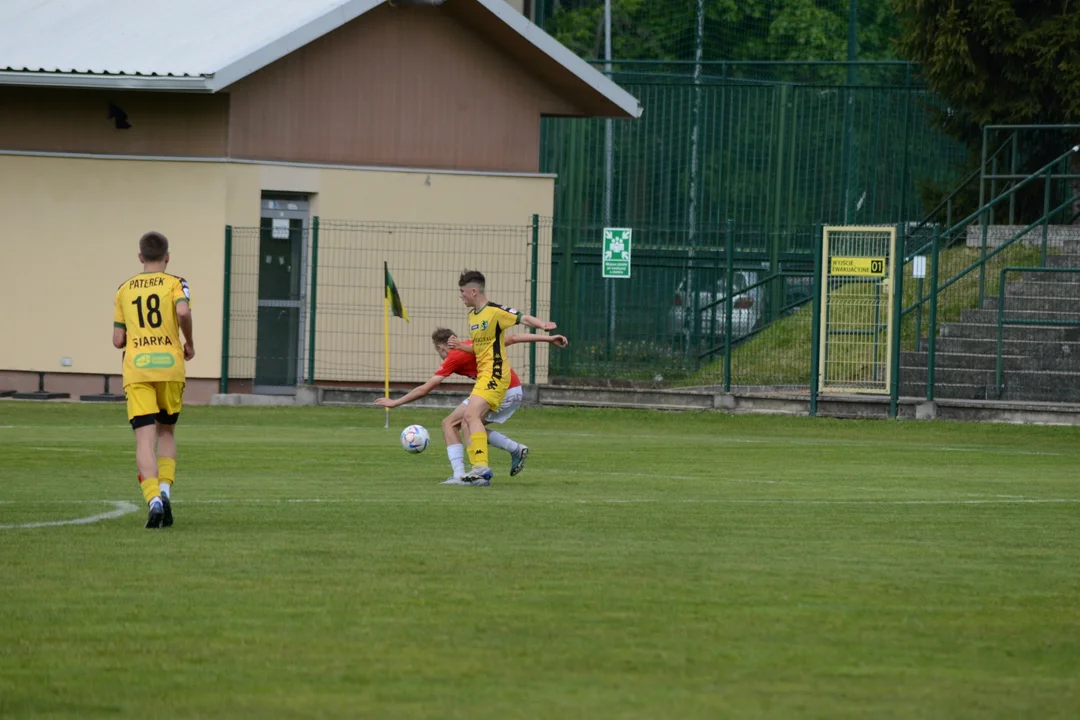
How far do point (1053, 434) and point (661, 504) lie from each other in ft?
35.4

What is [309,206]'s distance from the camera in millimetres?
27406

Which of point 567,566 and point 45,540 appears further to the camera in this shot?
point 45,540

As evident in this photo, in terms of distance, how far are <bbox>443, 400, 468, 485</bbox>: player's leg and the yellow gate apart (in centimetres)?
1127

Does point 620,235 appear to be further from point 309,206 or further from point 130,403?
point 130,403

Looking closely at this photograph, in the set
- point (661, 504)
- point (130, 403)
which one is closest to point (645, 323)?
point (661, 504)

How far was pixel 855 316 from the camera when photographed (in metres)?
25.3

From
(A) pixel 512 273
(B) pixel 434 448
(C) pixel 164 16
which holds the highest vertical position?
(C) pixel 164 16

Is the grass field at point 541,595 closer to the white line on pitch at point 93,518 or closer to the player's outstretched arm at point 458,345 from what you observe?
the white line on pitch at point 93,518

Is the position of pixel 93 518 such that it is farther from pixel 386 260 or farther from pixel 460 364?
pixel 386 260

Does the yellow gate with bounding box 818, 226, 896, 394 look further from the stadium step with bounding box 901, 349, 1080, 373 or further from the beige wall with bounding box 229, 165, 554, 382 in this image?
the beige wall with bounding box 229, 165, 554, 382

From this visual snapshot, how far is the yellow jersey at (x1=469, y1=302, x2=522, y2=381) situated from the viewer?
14.3m

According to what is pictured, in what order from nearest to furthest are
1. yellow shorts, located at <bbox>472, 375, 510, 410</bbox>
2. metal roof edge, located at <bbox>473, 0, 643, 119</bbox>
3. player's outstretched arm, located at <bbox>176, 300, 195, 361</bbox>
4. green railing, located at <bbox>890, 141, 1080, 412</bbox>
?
player's outstretched arm, located at <bbox>176, 300, 195, 361</bbox>, yellow shorts, located at <bbox>472, 375, 510, 410</bbox>, green railing, located at <bbox>890, 141, 1080, 412</bbox>, metal roof edge, located at <bbox>473, 0, 643, 119</bbox>

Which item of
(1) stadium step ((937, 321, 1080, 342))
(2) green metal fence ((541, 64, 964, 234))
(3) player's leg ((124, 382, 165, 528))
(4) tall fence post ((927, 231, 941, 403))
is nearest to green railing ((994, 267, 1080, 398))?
(1) stadium step ((937, 321, 1080, 342))

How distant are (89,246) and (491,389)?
552 inches
